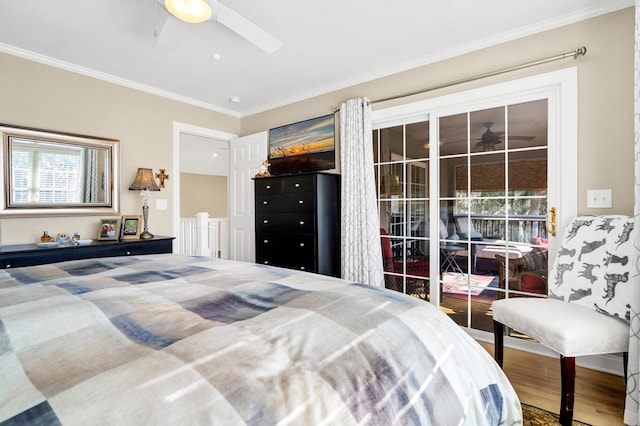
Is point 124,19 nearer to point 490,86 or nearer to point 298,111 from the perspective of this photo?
point 298,111

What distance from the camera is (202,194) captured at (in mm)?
7875

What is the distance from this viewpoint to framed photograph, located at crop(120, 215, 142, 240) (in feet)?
11.3

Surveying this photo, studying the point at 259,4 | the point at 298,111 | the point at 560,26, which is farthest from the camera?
the point at 298,111

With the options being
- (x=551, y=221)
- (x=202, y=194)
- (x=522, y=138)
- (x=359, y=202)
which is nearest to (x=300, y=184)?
(x=359, y=202)

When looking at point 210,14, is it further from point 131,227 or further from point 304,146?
point 131,227

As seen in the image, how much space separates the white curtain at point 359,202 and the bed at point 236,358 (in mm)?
2011

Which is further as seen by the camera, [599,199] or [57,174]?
Result: [57,174]

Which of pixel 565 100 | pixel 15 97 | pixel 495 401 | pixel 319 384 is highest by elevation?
pixel 15 97

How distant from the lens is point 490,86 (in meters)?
2.74

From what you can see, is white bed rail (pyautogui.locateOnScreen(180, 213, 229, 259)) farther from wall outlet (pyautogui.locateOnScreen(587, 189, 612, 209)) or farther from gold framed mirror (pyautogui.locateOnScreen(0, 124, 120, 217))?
wall outlet (pyautogui.locateOnScreen(587, 189, 612, 209))

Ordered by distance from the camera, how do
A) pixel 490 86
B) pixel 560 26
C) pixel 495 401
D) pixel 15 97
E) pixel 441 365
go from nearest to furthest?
pixel 441 365 → pixel 495 401 → pixel 560 26 → pixel 490 86 → pixel 15 97

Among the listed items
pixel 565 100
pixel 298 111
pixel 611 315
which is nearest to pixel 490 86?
pixel 565 100

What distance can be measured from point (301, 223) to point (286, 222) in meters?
0.22

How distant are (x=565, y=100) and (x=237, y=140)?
3.80 metres
